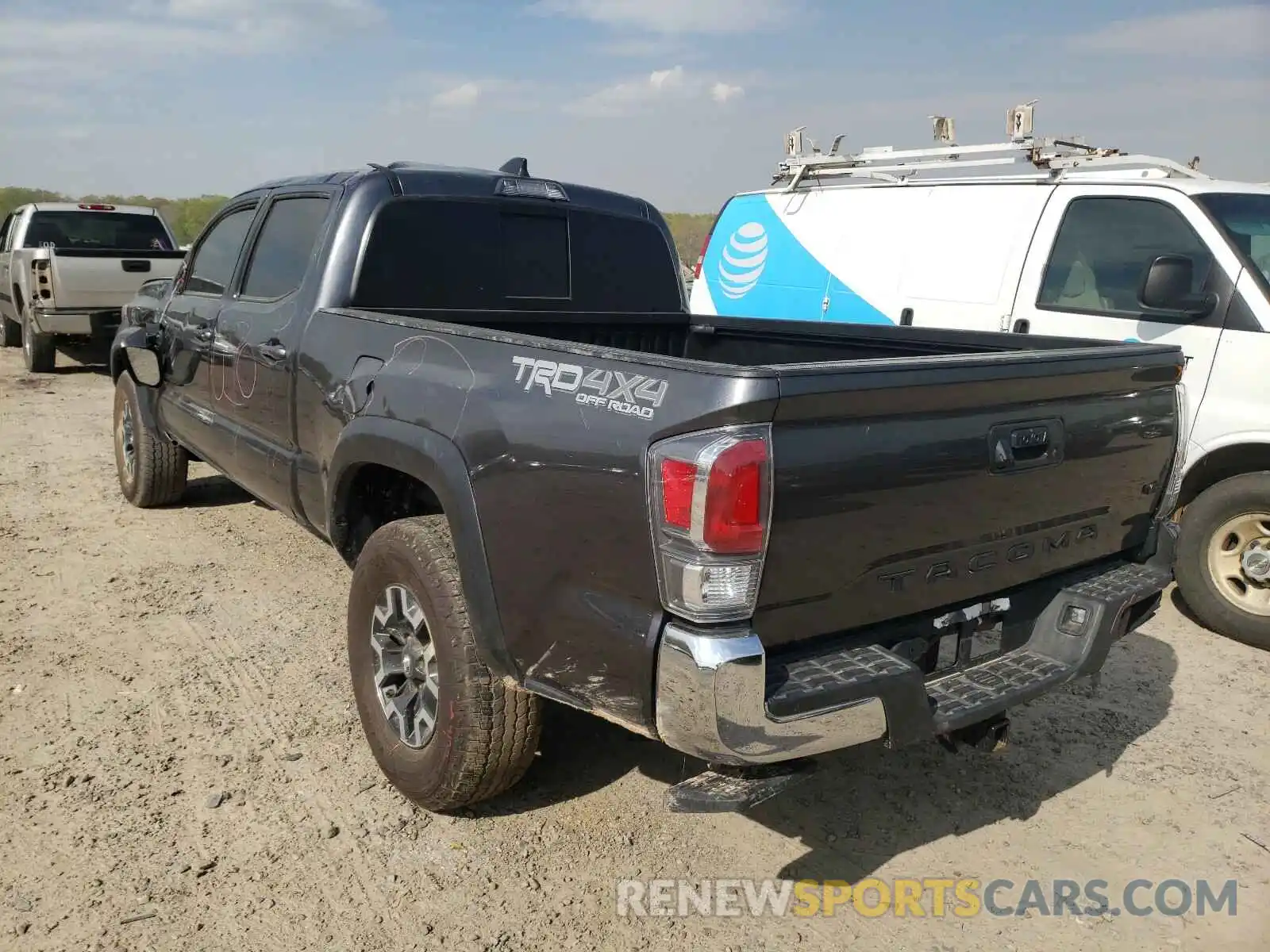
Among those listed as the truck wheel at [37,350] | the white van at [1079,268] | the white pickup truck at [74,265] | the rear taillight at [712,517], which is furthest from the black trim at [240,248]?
the truck wheel at [37,350]

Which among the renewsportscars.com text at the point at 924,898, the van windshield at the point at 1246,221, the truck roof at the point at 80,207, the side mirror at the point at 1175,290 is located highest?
the van windshield at the point at 1246,221

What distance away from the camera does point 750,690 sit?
2105 millimetres

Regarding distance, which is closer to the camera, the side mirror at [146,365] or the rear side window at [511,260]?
the rear side window at [511,260]

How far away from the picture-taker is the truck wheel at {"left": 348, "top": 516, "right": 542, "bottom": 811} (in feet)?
9.07

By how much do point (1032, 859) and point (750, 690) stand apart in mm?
1439

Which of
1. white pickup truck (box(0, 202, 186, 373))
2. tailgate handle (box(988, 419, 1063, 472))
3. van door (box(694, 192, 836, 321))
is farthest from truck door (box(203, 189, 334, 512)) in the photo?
white pickup truck (box(0, 202, 186, 373))

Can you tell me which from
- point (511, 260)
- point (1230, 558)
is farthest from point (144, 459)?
→ point (1230, 558)

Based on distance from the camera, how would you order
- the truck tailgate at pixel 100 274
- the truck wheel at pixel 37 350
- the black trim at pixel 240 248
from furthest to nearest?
the truck wheel at pixel 37 350
the truck tailgate at pixel 100 274
the black trim at pixel 240 248

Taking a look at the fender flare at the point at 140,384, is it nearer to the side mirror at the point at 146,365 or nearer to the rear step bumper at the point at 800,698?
the side mirror at the point at 146,365

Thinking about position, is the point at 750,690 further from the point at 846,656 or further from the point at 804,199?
the point at 804,199

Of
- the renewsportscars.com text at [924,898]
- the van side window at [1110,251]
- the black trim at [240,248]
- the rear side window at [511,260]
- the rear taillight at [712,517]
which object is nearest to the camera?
the rear taillight at [712,517]

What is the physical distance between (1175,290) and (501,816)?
3910mm

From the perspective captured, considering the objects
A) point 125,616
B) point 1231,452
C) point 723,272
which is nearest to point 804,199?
point 723,272

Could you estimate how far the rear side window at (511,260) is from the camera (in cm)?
384
